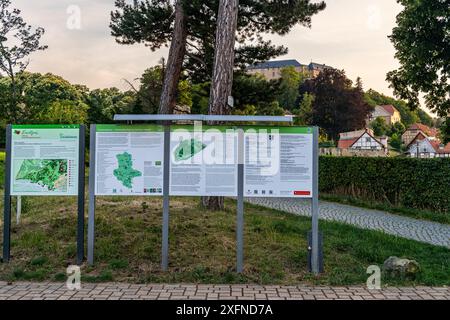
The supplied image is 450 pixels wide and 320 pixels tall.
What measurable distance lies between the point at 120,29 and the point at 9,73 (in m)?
6.34

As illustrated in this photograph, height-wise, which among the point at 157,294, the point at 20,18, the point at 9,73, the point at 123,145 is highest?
the point at 20,18

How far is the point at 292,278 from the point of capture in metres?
6.43

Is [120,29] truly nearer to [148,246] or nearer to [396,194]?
[396,194]

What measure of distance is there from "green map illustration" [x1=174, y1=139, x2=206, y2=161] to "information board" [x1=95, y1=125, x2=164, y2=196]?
222 mm

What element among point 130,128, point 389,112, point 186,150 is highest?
point 389,112

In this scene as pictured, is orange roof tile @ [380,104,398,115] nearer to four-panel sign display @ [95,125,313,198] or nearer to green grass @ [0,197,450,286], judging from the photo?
green grass @ [0,197,450,286]

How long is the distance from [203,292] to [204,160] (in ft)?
6.22

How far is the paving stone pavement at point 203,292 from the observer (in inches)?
219

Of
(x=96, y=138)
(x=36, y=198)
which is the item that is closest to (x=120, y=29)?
(x=36, y=198)

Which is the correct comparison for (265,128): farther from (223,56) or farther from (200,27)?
(200,27)

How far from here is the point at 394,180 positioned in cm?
1562

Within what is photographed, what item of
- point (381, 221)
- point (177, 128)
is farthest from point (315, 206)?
point (381, 221)

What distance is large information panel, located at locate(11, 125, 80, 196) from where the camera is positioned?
7.02 metres

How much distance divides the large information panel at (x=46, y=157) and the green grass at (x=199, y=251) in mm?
1015
